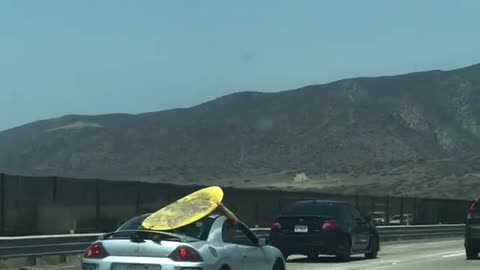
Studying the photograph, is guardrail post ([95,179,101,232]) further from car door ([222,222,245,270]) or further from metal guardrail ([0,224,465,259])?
car door ([222,222,245,270])

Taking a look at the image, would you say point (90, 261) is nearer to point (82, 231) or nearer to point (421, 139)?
point (82, 231)

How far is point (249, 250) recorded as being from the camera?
13562 millimetres

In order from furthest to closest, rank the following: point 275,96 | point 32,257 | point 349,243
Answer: point 275,96 < point 349,243 < point 32,257

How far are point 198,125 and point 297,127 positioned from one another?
19.9m

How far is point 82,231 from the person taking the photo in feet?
84.7

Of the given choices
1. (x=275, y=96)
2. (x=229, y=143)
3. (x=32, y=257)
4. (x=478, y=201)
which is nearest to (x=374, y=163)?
(x=229, y=143)

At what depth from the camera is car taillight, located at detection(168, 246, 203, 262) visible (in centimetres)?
1205

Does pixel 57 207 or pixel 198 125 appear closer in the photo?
pixel 57 207

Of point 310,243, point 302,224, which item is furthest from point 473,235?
point 302,224

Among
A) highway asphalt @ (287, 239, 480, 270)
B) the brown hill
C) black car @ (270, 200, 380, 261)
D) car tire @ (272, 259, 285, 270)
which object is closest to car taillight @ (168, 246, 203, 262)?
car tire @ (272, 259, 285, 270)

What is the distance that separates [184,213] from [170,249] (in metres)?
0.74

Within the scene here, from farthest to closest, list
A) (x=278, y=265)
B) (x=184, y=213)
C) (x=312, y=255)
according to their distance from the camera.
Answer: (x=312, y=255) → (x=278, y=265) → (x=184, y=213)

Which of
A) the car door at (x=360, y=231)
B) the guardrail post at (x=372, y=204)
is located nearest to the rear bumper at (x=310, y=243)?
the car door at (x=360, y=231)

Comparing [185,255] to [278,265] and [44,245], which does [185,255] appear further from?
[44,245]
